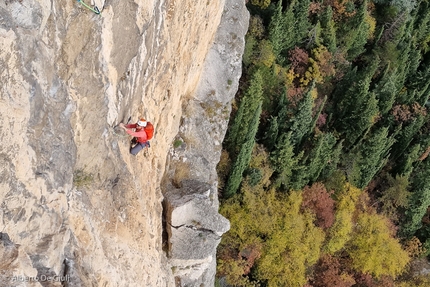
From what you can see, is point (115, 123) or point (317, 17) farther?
point (317, 17)

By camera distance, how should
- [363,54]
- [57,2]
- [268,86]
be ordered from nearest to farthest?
[57,2]
[268,86]
[363,54]

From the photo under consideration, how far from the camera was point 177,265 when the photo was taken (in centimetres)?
1969

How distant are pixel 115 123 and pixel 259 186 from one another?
20100 millimetres

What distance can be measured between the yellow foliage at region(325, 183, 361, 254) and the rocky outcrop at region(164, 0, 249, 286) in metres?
12.4

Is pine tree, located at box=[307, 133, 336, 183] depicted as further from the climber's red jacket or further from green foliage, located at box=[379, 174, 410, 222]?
the climber's red jacket

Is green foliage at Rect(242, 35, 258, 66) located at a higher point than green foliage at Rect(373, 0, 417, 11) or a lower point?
lower

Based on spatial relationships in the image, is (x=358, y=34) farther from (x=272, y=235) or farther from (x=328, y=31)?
(x=272, y=235)

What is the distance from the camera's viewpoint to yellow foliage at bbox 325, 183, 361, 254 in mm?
32312

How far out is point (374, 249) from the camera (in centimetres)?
3291

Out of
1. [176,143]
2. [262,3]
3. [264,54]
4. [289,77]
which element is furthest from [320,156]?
[176,143]

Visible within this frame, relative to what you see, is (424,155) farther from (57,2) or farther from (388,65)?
(57,2)

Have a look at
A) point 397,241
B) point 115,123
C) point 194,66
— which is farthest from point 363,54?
point 115,123

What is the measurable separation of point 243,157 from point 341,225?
1067 cm

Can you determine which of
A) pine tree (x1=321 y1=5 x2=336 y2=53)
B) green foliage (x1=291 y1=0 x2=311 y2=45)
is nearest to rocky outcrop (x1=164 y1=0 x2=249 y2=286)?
green foliage (x1=291 y1=0 x2=311 y2=45)
